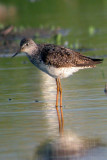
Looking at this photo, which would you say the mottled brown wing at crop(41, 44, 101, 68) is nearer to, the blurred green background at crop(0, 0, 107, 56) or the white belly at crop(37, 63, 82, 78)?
the white belly at crop(37, 63, 82, 78)

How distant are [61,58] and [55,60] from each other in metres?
0.17

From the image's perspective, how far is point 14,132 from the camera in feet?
31.2

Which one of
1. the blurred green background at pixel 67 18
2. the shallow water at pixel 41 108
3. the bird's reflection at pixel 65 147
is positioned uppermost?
the bird's reflection at pixel 65 147

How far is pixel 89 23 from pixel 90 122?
21.4 metres

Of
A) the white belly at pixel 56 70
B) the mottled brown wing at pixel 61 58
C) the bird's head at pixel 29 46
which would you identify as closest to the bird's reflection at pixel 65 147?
the white belly at pixel 56 70

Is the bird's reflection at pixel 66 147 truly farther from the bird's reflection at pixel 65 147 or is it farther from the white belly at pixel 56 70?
the white belly at pixel 56 70

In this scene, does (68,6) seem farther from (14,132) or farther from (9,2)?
(14,132)

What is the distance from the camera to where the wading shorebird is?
12.1m

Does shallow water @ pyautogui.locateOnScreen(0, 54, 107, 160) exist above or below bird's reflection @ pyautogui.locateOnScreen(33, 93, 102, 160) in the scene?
below

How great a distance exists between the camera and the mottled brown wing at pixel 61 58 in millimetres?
12125

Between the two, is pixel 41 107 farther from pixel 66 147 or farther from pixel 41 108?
pixel 66 147

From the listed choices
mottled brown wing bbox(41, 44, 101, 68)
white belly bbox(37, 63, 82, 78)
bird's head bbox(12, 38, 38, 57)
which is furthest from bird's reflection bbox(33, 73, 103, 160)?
bird's head bbox(12, 38, 38, 57)

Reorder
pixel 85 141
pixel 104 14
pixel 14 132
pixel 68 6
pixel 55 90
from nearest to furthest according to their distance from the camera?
pixel 85 141 → pixel 14 132 → pixel 55 90 → pixel 104 14 → pixel 68 6

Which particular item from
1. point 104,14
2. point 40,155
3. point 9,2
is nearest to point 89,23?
point 104,14
